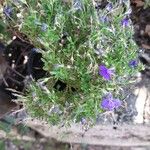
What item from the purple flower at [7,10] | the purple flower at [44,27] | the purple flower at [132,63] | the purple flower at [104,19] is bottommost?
the purple flower at [132,63]

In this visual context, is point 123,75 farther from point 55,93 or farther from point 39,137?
point 39,137

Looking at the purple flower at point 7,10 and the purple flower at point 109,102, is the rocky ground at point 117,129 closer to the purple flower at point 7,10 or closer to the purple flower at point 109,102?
the purple flower at point 109,102

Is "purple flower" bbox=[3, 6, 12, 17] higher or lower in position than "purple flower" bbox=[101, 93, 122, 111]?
higher

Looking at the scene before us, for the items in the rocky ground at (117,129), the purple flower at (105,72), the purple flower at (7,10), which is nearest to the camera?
the purple flower at (105,72)

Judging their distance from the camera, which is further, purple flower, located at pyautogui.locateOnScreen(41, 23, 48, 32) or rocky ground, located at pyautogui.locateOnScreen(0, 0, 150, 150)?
rocky ground, located at pyautogui.locateOnScreen(0, 0, 150, 150)

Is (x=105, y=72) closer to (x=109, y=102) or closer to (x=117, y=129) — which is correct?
(x=109, y=102)

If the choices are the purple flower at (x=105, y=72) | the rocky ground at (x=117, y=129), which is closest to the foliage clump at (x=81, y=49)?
the purple flower at (x=105, y=72)

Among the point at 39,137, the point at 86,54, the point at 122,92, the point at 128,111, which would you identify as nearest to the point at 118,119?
the point at 128,111

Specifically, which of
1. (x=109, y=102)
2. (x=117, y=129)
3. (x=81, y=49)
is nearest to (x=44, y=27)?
(x=81, y=49)

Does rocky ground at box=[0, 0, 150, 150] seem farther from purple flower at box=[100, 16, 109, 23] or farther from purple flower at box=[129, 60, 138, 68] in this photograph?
purple flower at box=[100, 16, 109, 23]

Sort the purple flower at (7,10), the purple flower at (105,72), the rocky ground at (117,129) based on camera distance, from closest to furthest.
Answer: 1. the purple flower at (105,72)
2. the purple flower at (7,10)
3. the rocky ground at (117,129)

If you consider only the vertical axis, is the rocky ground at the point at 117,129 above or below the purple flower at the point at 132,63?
below

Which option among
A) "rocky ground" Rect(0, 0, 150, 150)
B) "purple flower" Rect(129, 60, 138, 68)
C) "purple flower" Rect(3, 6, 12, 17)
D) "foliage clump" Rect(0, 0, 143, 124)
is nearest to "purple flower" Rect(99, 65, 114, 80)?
"foliage clump" Rect(0, 0, 143, 124)
